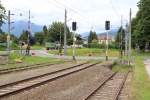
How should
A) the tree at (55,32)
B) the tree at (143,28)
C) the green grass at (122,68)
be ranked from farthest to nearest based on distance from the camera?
1. the tree at (55,32)
2. the tree at (143,28)
3. the green grass at (122,68)

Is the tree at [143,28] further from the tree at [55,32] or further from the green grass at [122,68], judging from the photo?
the green grass at [122,68]

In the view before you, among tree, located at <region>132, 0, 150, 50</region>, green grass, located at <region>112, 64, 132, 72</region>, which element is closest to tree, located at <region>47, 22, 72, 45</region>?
tree, located at <region>132, 0, 150, 50</region>

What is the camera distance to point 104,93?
870 inches

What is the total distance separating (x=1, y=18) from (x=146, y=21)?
51612 mm

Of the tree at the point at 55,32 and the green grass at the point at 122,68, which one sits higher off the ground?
the tree at the point at 55,32

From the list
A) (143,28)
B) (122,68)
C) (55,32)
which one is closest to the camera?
(122,68)

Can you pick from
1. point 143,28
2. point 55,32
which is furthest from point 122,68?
point 55,32

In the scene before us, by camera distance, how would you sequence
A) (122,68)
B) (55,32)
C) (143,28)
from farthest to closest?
(55,32), (143,28), (122,68)

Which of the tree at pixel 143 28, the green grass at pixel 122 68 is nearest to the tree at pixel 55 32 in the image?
the tree at pixel 143 28

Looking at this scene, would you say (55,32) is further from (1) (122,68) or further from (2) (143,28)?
(1) (122,68)

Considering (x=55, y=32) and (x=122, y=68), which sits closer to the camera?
(x=122, y=68)

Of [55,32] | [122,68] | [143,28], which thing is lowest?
[122,68]

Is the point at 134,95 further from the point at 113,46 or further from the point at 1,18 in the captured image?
the point at 113,46

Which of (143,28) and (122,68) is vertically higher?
(143,28)
